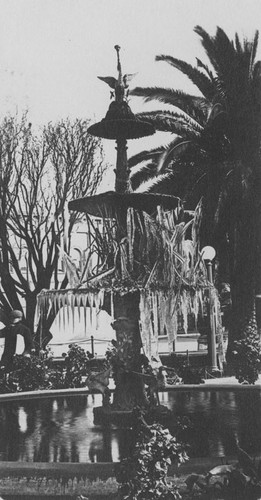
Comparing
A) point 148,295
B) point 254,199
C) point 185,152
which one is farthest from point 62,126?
point 148,295

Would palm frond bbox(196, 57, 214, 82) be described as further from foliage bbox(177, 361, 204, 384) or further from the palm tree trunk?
foliage bbox(177, 361, 204, 384)

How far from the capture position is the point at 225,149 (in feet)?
58.4

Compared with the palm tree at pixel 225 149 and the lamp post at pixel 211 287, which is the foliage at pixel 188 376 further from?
the palm tree at pixel 225 149

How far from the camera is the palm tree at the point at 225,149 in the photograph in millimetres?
16219

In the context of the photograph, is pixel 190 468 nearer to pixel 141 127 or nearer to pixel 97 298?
pixel 97 298

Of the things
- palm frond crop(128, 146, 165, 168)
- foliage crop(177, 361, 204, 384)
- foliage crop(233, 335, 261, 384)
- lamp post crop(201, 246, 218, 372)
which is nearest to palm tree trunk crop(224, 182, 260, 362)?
lamp post crop(201, 246, 218, 372)

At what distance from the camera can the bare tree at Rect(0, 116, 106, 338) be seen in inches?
777

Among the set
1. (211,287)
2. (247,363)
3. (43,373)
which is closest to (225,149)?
(247,363)

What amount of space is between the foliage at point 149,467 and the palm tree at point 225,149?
9.84 metres

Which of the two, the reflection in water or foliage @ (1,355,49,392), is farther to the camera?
foliage @ (1,355,49,392)

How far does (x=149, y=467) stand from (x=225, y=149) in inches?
512

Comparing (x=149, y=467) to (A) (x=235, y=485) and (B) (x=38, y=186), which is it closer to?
(A) (x=235, y=485)

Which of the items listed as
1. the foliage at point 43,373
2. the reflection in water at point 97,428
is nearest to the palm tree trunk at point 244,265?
the foliage at point 43,373

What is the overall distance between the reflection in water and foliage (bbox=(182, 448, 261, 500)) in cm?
68
